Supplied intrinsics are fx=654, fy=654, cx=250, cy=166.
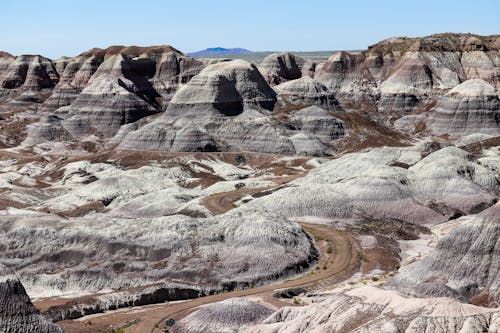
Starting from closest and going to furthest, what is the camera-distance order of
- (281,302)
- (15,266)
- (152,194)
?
1. (281,302)
2. (15,266)
3. (152,194)

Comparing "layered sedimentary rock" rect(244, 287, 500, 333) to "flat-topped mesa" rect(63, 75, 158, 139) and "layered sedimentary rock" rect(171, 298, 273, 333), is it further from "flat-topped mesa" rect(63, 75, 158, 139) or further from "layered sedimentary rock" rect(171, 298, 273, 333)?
"flat-topped mesa" rect(63, 75, 158, 139)

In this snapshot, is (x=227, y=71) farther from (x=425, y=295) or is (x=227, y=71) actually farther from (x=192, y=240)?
(x=425, y=295)

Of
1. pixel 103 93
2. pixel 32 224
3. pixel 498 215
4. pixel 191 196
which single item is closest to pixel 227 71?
Answer: pixel 103 93

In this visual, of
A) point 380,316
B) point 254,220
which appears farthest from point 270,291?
point 380,316

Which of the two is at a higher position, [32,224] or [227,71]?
[227,71]

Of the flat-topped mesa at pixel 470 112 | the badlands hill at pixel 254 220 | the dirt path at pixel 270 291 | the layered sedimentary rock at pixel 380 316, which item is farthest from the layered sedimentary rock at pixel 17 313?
the flat-topped mesa at pixel 470 112

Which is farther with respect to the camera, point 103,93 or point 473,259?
point 103,93

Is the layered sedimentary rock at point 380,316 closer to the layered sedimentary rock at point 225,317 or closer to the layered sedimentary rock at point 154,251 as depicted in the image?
the layered sedimentary rock at point 225,317
